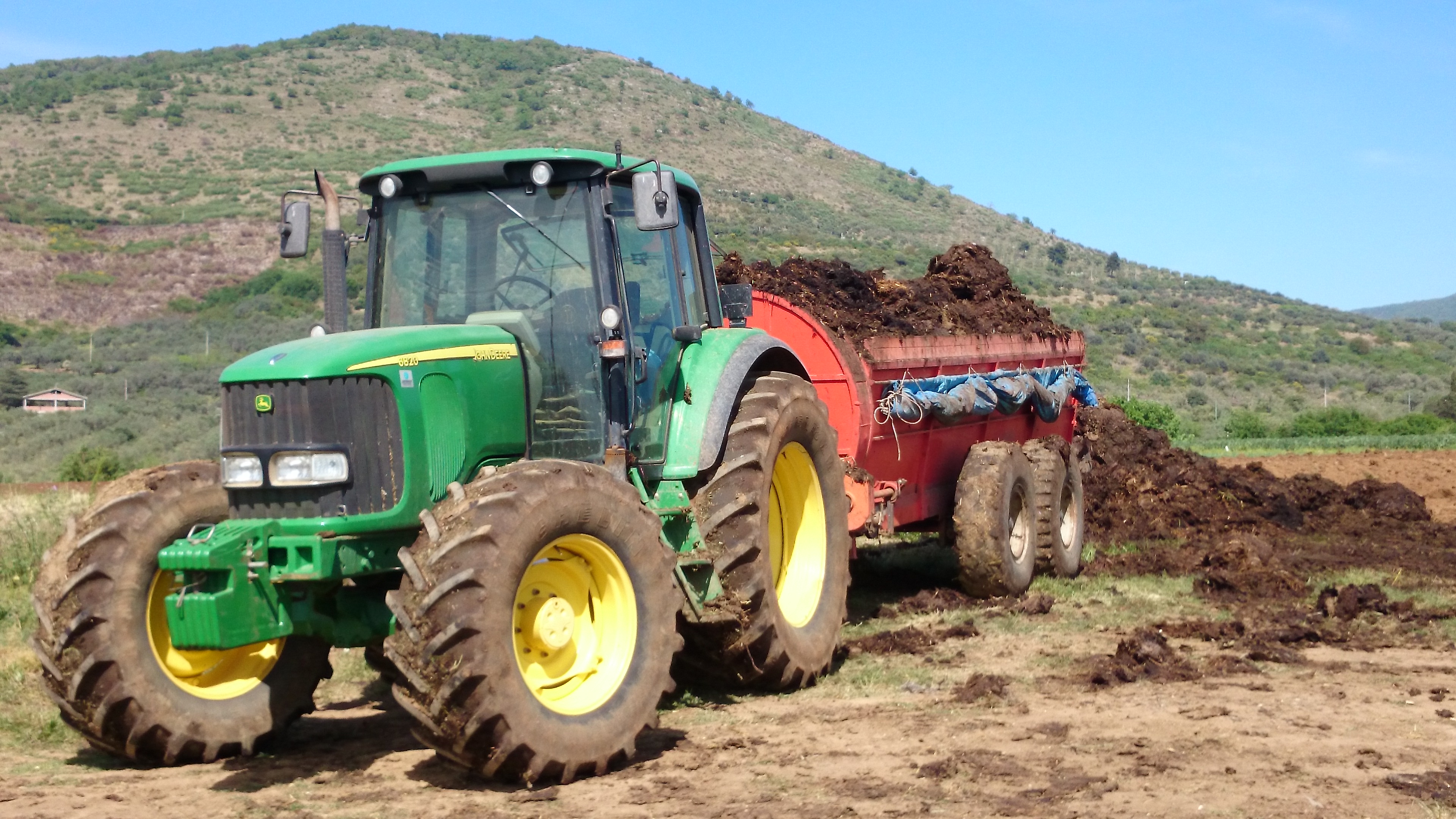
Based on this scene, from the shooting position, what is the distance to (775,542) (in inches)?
309

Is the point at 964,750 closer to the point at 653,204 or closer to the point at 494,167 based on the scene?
the point at 653,204

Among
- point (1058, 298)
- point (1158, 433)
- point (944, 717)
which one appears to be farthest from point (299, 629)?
point (1058, 298)

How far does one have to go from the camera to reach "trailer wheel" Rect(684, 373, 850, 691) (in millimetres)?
6746

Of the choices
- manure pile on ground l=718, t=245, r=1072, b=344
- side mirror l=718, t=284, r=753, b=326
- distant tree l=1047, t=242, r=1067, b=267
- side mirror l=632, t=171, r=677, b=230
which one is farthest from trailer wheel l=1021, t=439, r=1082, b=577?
distant tree l=1047, t=242, r=1067, b=267

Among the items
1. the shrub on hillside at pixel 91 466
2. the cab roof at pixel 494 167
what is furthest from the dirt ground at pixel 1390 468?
the shrub on hillside at pixel 91 466

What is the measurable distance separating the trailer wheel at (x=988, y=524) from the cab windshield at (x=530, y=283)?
14.4 ft

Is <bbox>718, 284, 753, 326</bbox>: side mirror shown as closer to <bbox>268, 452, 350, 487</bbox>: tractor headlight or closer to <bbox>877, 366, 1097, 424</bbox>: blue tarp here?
<bbox>877, 366, 1097, 424</bbox>: blue tarp

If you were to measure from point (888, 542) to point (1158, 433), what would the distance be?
3567 mm

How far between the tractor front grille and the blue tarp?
4.47 metres

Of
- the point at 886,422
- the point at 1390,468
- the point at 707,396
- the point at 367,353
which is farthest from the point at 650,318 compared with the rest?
the point at 1390,468

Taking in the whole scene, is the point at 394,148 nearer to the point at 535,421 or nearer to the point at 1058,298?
the point at 1058,298

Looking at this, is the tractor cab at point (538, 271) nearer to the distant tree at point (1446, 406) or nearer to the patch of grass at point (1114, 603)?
the patch of grass at point (1114, 603)

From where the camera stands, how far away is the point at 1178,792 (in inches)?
206

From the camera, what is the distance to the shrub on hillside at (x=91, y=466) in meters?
22.4
